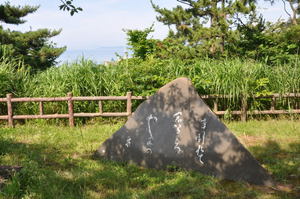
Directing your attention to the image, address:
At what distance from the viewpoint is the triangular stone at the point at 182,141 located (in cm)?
518

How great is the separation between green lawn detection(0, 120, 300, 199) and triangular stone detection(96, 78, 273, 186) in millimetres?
182

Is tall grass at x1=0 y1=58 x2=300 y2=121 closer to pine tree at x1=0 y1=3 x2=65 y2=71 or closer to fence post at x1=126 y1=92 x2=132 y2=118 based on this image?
fence post at x1=126 y1=92 x2=132 y2=118

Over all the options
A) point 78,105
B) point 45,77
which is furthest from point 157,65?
point 45,77

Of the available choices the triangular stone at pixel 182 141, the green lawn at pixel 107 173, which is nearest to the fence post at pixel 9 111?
the green lawn at pixel 107 173

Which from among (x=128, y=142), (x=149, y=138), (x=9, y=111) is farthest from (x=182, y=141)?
(x=9, y=111)

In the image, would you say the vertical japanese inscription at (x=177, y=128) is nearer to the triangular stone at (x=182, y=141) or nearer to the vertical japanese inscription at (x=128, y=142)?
the triangular stone at (x=182, y=141)

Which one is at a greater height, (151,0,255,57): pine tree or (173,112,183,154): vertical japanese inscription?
(151,0,255,57): pine tree

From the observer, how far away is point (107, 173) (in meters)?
5.36

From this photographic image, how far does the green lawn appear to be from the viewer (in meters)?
4.60

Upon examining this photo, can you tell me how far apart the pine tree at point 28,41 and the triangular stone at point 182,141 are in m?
12.2

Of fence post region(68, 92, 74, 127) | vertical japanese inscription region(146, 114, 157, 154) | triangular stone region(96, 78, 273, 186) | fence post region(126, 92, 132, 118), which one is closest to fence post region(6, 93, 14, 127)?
fence post region(68, 92, 74, 127)

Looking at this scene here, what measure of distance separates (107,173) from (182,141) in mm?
1304

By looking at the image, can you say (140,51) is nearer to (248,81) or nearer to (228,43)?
(228,43)

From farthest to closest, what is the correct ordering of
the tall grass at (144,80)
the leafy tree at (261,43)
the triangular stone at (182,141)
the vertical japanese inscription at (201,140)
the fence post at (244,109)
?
the leafy tree at (261,43) → the tall grass at (144,80) → the fence post at (244,109) → the vertical japanese inscription at (201,140) → the triangular stone at (182,141)
